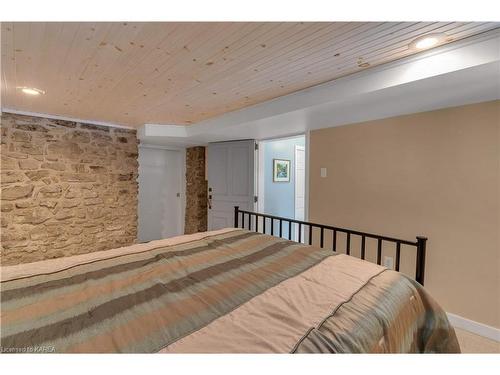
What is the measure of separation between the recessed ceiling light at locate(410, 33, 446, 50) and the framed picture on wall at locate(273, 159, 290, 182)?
287 cm

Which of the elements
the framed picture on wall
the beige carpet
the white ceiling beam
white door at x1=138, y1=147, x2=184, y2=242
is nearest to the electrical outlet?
the beige carpet

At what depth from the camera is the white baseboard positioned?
1.92 meters

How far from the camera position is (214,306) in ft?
3.23

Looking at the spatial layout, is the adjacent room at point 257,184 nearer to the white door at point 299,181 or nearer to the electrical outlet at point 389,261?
the electrical outlet at point 389,261

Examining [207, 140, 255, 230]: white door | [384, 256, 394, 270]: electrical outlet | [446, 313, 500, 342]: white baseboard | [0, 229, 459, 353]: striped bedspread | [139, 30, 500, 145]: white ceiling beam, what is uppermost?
[139, 30, 500, 145]: white ceiling beam

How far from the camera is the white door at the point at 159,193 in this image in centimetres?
441

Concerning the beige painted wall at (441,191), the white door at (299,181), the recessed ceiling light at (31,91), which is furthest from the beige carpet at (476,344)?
the recessed ceiling light at (31,91)

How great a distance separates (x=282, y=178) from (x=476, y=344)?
3121 mm

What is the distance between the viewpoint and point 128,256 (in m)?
1.49

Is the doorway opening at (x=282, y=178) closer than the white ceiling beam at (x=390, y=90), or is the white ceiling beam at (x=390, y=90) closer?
the white ceiling beam at (x=390, y=90)

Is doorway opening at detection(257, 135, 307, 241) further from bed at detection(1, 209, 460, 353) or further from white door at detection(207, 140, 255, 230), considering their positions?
bed at detection(1, 209, 460, 353)

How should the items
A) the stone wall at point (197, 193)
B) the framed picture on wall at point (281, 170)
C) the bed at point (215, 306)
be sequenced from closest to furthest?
the bed at point (215, 306)
the framed picture on wall at point (281, 170)
the stone wall at point (197, 193)
